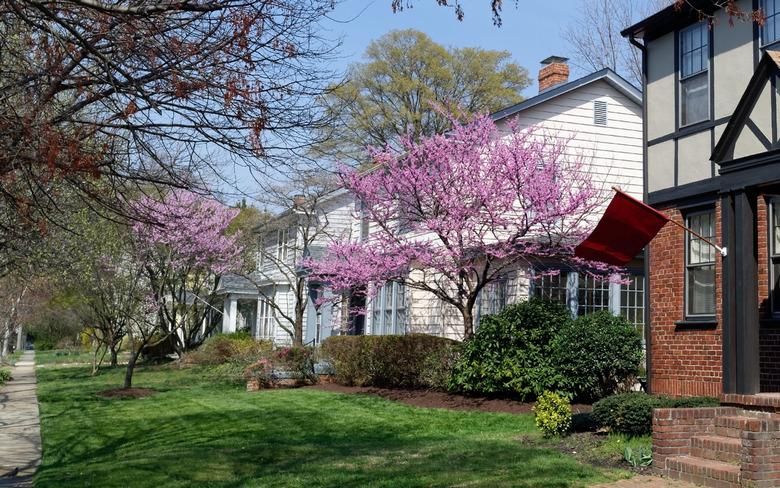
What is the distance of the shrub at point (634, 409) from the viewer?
10625 millimetres

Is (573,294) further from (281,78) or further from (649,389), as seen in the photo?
(281,78)

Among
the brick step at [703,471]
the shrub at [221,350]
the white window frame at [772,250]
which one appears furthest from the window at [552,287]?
the shrub at [221,350]

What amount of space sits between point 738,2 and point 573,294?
852cm

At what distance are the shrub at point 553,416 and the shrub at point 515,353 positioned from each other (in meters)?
→ 3.13

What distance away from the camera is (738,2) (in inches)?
505

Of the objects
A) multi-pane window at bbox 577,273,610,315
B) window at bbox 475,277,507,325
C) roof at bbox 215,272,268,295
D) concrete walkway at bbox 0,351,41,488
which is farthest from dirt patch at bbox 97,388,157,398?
roof at bbox 215,272,268,295

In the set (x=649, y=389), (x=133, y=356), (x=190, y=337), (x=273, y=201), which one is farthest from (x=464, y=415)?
(x=190, y=337)

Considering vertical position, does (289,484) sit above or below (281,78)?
below

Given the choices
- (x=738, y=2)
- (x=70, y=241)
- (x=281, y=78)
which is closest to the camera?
(x=281, y=78)

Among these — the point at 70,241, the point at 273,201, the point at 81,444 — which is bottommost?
the point at 81,444

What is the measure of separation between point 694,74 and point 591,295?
7.64m

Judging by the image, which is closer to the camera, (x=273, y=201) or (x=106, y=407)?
(x=106, y=407)

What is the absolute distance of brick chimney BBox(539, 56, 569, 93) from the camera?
2353cm

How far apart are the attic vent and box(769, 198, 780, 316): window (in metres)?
10.3
